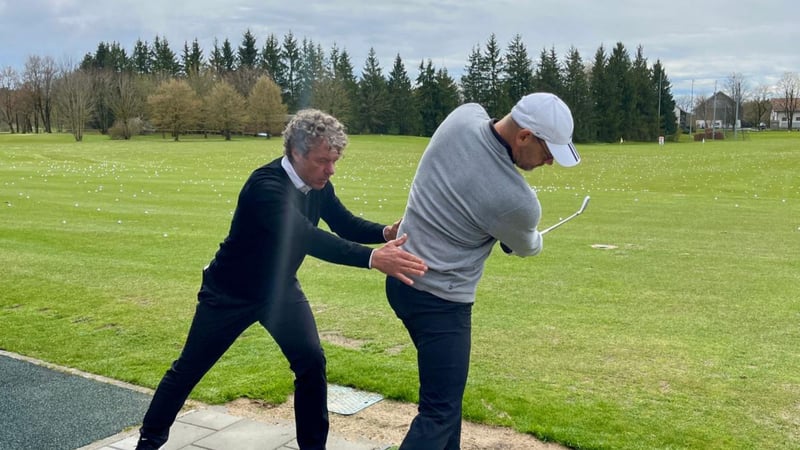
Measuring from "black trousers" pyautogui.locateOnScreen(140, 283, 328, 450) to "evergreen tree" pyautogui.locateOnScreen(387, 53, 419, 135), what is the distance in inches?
3310

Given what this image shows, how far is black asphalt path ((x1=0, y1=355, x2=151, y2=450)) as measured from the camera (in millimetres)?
4531

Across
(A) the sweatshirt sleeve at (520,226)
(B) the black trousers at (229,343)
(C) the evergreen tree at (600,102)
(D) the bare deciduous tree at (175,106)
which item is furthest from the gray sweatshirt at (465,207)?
(C) the evergreen tree at (600,102)

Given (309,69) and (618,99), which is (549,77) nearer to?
(618,99)

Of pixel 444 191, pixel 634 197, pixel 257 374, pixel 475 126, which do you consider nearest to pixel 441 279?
pixel 444 191

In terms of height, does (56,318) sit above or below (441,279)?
below

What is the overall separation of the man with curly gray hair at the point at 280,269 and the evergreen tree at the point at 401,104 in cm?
8405

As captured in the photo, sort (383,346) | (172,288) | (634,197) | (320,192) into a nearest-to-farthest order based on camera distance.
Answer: (320,192)
(383,346)
(172,288)
(634,197)

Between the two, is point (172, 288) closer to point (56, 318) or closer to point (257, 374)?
point (56, 318)

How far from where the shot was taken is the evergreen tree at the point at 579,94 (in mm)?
82875

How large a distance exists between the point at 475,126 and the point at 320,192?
4.13 feet

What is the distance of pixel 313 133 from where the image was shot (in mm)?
3707

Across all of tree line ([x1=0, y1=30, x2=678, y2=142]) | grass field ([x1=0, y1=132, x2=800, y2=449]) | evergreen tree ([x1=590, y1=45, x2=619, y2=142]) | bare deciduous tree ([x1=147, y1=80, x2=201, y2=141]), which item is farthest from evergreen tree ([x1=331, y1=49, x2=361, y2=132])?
grass field ([x1=0, y1=132, x2=800, y2=449])

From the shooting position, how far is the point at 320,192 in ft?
13.8

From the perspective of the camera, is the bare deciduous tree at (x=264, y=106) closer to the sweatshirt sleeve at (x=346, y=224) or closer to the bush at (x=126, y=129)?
the bush at (x=126, y=129)
